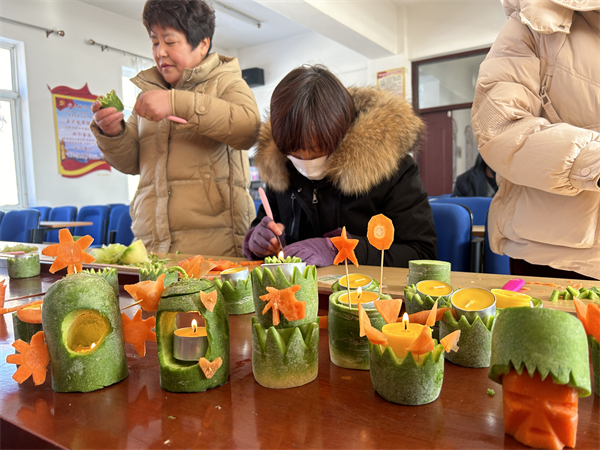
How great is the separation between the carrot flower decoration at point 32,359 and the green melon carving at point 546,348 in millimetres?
502

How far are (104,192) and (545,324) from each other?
6869 millimetres

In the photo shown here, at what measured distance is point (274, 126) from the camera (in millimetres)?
1229

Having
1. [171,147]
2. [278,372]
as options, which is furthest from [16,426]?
[171,147]

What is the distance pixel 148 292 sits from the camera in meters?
0.51

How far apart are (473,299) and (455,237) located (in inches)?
40.1

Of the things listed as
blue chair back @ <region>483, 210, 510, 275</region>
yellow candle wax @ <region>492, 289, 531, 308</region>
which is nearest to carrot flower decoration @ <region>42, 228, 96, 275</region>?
yellow candle wax @ <region>492, 289, 531, 308</region>

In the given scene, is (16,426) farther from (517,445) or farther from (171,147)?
(171,147)

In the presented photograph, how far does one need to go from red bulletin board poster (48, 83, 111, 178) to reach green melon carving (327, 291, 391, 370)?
244 inches

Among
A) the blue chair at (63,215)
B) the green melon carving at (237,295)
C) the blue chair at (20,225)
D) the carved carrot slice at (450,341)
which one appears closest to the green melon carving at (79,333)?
the green melon carving at (237,295)

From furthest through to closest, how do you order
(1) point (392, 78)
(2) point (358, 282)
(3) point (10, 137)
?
(1) point (392, 78)
(3) point (10, 137)
(2) point (358, 282)

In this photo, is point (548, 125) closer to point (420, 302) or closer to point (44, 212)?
point (420, 302)

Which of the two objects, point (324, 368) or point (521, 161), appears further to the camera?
point (521, 161)

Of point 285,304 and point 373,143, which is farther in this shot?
point 373,143

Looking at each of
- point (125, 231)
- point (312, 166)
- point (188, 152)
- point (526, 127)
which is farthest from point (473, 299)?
point (125, 231)
